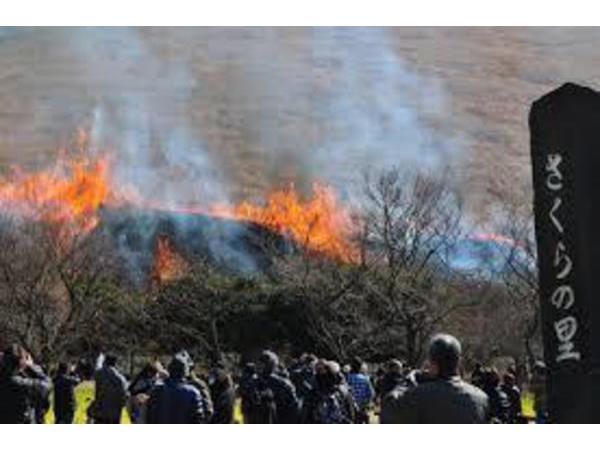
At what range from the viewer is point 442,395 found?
4.32 metres

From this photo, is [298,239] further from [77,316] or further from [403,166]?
[77,316]

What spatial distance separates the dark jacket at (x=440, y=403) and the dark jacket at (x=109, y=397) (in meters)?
6.89

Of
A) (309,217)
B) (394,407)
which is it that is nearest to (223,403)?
(394,407)

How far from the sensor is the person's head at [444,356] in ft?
14.2

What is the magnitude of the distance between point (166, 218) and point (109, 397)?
893 inches

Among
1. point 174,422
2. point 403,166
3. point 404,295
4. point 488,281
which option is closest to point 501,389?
point 174,422

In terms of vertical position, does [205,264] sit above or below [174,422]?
above

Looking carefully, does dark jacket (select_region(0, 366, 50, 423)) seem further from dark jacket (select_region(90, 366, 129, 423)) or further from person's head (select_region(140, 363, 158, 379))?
dark jacket (select_region(90, 366, 129, 423))

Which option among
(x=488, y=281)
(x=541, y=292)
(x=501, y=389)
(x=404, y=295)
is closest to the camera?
(x=541, y=292)

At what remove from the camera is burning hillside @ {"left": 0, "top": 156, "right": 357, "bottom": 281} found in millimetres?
31953

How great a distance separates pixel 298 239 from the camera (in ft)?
104

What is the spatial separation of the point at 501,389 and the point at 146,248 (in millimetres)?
22271

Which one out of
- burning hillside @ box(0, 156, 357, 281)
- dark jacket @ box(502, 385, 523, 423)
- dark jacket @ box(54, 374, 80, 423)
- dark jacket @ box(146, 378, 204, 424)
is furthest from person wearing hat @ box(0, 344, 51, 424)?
burning hillside @ box(0, 156, 357, 281)

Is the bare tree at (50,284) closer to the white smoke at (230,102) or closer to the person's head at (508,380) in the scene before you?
the white smoke at (230,102)
